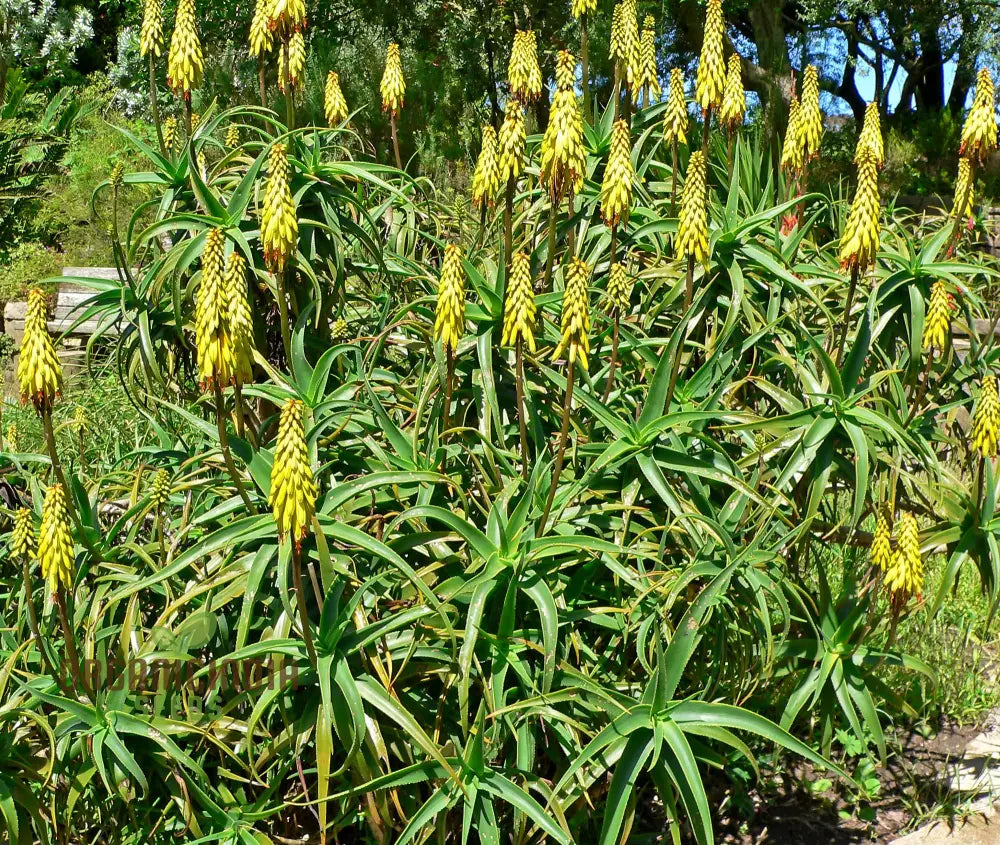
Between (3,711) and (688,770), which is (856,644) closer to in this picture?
(688,770)

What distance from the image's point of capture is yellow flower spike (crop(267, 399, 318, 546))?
2070 mm

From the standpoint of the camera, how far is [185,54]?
9.65 ft

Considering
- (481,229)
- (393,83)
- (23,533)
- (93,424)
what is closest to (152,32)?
(393,83)

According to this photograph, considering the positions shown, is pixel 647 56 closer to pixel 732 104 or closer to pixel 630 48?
pixel 630 48

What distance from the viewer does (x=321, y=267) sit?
330cm

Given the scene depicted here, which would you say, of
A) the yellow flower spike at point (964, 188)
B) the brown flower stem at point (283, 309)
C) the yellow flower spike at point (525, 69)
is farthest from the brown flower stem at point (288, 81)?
the yellow flower spike at point (964, 188)

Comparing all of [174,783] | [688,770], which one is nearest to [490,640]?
[688,770]

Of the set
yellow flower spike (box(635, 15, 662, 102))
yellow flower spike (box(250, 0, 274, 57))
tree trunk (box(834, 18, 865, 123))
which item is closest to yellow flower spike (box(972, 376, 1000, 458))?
yellow flower spike (box(635, 15, 662, 102))

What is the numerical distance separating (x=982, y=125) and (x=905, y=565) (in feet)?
4.79

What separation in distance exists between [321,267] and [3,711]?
1.55 m

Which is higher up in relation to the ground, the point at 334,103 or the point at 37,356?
the point at 334,103

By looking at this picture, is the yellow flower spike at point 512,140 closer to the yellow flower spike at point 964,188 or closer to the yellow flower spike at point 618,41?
the yellow flower spike at point 618,41

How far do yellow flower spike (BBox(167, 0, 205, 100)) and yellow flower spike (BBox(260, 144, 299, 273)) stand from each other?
1.76 feet

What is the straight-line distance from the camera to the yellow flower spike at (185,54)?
2939 millimetres
